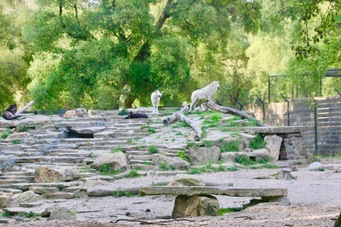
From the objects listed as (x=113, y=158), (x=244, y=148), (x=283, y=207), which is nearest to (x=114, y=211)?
(x=283, y=207)

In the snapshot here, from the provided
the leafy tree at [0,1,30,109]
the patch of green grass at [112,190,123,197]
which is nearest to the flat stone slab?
the patch of green grass at [112,190,123,197]

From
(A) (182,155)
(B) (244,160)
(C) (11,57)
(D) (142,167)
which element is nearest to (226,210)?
(D) (142,167)

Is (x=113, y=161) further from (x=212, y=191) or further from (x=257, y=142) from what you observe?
(x=212, y=191)

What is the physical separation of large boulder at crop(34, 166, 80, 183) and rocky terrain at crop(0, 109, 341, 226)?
1.0 inches

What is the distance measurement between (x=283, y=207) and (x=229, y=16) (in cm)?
2735

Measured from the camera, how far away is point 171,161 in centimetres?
1880

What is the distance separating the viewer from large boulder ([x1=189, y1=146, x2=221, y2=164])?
19766 millimetres

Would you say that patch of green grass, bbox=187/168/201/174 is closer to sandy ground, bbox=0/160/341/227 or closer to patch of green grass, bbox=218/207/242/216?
sandy ground, bbox=0/160/341/227

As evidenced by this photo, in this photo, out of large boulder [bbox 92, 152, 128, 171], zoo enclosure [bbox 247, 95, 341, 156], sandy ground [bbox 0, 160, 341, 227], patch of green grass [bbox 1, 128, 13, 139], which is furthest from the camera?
zoo enclosure [bbox 247, 95, 341, 156]

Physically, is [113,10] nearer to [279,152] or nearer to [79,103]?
[79,103]

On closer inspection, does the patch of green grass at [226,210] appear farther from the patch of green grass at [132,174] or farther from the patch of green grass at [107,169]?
the patch of green grass at [107,169]

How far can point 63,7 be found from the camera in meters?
33.4

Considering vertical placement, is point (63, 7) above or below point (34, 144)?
above

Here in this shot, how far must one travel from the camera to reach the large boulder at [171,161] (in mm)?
18672
